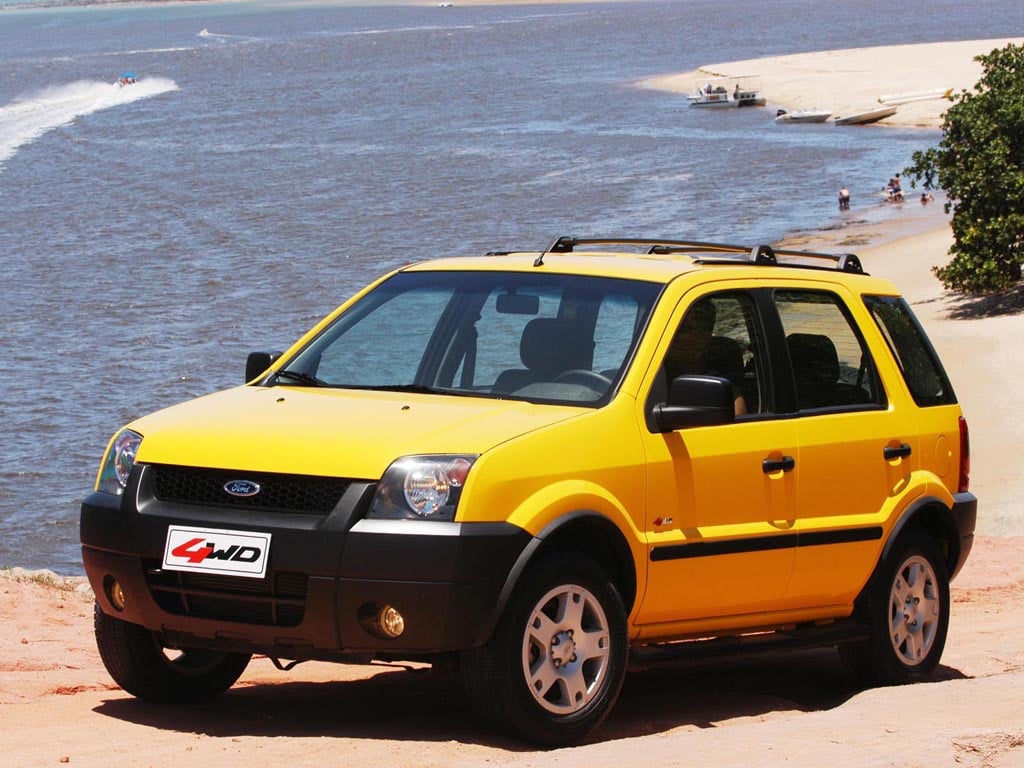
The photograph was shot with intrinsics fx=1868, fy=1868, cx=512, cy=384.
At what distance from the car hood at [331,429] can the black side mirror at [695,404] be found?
1.26 feet

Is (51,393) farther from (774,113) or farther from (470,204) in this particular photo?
(774,113)

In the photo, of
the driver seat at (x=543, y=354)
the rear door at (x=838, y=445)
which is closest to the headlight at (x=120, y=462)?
the driver seat at (x=543, y=354)

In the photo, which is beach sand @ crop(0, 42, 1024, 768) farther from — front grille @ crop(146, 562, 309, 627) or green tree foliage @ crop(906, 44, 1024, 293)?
green tree foliage @ crop(906, 44, 1024, 293)

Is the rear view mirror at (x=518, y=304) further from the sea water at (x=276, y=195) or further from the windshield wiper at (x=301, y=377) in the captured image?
the sea water at (x=276, y=195)

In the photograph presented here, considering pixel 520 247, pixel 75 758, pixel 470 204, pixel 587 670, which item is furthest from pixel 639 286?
pixel 470 204

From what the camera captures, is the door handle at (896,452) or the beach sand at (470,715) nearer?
the beach sand at (470,715)

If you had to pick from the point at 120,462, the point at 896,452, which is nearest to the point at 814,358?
the point at 896,452

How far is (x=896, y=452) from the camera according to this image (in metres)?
7.98

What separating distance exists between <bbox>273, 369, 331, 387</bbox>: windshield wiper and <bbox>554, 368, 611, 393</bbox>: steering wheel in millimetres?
979

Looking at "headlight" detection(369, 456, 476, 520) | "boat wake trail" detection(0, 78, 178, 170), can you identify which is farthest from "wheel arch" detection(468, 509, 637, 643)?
"boat wake trail" detection(0, 78, 178, 170)

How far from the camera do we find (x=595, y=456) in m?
6.63

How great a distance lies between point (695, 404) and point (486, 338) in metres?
1.00

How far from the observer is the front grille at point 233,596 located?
632 cm

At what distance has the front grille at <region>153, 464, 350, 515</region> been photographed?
6293mm
